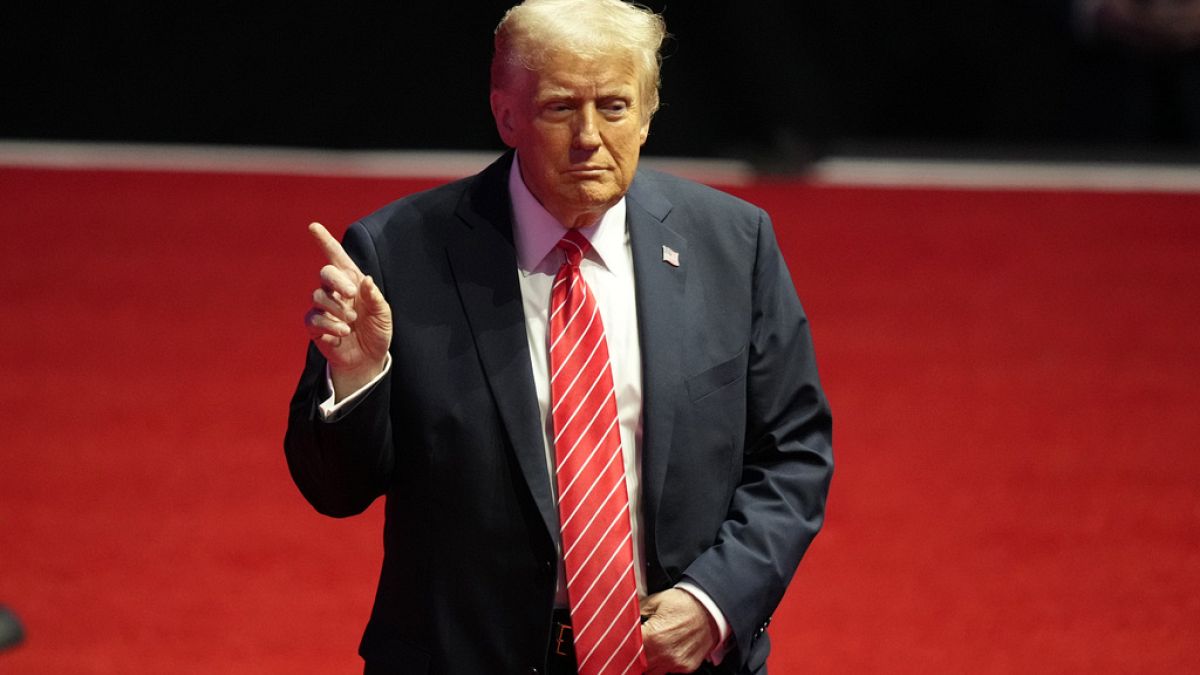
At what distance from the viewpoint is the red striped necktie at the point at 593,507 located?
1651 mm

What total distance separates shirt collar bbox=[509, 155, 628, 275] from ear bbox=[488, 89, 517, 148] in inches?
2.9

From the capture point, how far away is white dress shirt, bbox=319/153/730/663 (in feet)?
5.54

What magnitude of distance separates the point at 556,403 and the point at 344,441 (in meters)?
0.22

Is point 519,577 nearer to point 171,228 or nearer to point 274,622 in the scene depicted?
point 274,622

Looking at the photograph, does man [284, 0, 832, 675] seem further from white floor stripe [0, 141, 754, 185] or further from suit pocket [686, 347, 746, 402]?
white floor stripe [0, 141, 754, 185]

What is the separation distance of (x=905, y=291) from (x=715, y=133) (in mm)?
1713

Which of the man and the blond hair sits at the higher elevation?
the blond hair

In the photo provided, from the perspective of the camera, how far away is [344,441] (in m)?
1.59

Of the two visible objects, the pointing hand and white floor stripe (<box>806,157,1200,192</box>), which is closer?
the pointing hand

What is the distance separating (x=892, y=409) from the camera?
4016 millimetres

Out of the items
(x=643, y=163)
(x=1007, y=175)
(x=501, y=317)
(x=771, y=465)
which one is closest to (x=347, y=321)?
(x=501, y=317)

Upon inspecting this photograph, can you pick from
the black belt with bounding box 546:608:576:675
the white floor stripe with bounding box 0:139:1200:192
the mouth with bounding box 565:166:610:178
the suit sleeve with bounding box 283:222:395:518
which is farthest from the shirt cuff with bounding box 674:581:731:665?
the white floor stripe with bounding box 0:139:1200:192

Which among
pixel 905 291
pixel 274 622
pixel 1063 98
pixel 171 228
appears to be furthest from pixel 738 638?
pixel 1063 98

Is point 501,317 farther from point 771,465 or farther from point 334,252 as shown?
point 771,465
